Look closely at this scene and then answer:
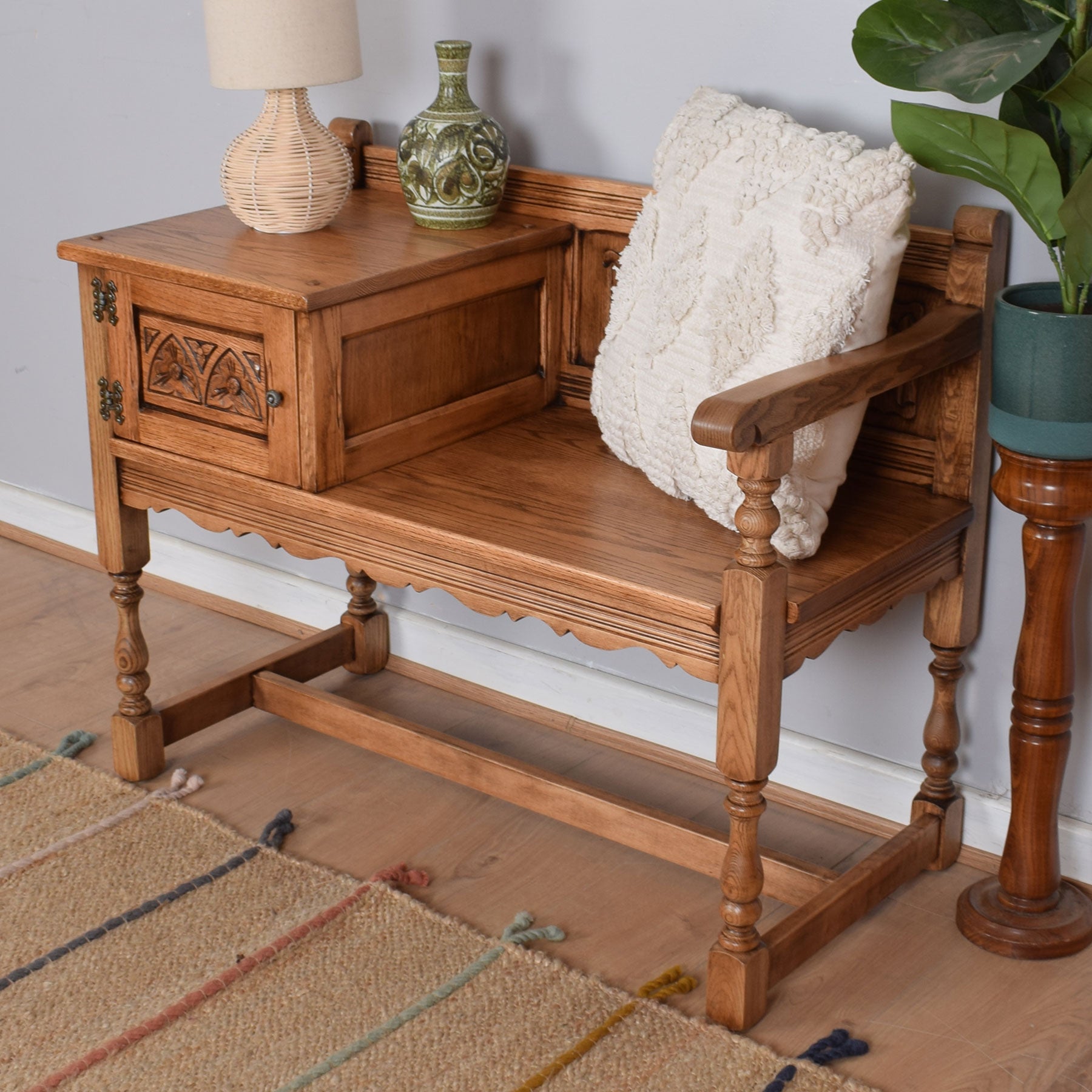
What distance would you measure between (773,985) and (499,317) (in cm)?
104

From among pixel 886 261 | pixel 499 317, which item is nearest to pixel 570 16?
pixel 499 317

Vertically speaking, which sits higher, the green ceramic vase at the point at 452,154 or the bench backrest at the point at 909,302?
the green ceramic vase at the point at 452,154

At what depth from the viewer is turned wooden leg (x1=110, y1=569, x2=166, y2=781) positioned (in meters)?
2.35

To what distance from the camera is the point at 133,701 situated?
237 centimetres

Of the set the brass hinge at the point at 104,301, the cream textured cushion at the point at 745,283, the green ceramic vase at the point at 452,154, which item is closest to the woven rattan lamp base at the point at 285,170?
the green ceramic vase at the point at 452,154

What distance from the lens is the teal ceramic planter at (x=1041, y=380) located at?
5.38 ft

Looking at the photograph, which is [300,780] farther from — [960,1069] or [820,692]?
[960,1069]

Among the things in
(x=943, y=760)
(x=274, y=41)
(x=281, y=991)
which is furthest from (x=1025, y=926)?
(x=274, y=41)

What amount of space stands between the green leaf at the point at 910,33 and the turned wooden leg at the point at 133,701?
138 cm

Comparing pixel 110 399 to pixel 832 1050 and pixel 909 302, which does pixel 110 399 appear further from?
A: pixel 832 1050

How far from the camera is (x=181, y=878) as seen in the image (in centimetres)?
213

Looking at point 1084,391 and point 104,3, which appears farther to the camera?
point 104,3

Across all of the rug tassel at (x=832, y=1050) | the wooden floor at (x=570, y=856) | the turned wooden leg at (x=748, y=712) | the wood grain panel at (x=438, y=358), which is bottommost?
Result: the wooden floor at (x=570, y=856)

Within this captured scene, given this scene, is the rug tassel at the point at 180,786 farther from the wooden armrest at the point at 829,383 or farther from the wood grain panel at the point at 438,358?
the wooden armrest at the point at 829,383
